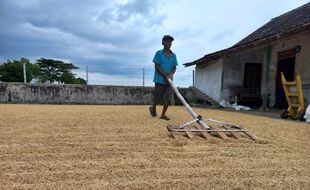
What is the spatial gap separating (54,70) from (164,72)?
3218 centimetres

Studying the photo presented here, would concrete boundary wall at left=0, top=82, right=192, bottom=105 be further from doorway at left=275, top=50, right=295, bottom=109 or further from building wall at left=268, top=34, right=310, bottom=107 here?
building wall at left=268, top=34, right=310, bottom=107

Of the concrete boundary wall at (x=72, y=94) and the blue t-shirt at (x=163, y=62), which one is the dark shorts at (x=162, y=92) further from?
the concrete boundary wall at (x=72, y=94)

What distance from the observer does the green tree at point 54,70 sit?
35000 mm

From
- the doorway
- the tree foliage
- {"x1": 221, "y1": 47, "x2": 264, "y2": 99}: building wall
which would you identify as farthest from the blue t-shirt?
the tree foliage

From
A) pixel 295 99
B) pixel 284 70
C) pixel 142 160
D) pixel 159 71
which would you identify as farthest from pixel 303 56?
pixel 142 160

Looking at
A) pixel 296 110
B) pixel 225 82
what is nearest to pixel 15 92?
pixel 225 82

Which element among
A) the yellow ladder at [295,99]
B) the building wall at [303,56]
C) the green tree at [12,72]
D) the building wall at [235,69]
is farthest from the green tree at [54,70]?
the yellow ladder at [295,99]

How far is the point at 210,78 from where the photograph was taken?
17875 millimetres

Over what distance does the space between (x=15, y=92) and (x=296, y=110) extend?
11780 millimetres

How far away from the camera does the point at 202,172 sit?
3314mm

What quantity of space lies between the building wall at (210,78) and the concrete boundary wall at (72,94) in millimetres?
2822

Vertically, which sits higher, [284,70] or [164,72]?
[284,70]

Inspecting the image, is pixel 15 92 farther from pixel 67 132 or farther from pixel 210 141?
pixel 210 141

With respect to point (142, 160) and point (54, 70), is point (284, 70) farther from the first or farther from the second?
point (54, 70)
